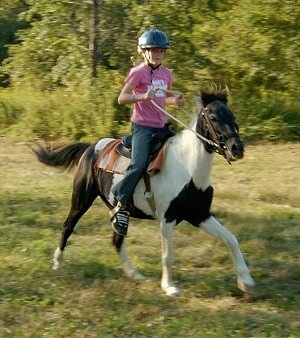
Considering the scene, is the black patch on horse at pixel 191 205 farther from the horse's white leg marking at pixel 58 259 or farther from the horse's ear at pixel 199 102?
the horse's white leg marking at pixel 58 259

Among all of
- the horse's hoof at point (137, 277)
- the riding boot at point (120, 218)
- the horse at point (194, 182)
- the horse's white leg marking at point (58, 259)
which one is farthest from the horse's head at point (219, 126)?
the horse's white leg marking at point (58, 259)

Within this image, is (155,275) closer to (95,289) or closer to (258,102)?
(95,289)

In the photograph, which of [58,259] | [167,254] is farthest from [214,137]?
[58,259]

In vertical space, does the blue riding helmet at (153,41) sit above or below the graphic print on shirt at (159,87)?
above

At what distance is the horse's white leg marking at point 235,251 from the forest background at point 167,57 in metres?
7.96

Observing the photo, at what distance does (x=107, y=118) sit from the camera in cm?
1423

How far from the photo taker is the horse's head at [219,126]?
5414mm

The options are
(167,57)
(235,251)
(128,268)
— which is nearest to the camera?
(235,251)

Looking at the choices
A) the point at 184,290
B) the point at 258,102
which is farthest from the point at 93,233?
the point at 258,102

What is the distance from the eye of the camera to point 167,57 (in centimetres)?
1441

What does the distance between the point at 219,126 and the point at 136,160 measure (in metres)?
0.78

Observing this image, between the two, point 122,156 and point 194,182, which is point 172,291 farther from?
point 122,156

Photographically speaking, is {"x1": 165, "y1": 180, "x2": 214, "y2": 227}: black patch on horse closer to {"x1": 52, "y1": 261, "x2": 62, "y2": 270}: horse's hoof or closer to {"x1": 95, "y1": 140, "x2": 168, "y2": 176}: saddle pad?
{"x1": 95, "y1": 140, "x2": 168, "y2": 176}: saddle pad

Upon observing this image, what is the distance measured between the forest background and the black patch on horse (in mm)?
7941
